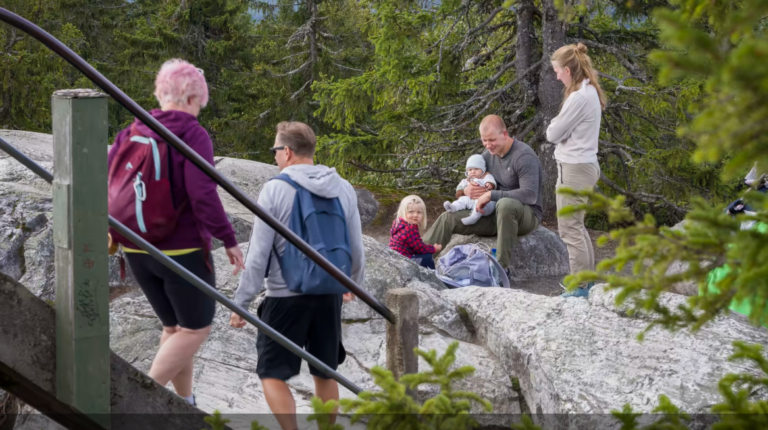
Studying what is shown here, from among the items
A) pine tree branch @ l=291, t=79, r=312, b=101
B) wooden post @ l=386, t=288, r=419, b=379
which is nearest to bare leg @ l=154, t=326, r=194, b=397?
wooden post @ l=386, t=288, r=419, b=379

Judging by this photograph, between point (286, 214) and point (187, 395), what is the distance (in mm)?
1104

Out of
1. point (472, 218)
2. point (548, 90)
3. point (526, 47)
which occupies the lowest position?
point (472, 218)

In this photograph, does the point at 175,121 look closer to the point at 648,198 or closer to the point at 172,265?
the point at 172,265

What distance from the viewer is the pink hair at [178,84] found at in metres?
3.23

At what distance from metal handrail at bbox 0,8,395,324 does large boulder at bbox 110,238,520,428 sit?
1544mm

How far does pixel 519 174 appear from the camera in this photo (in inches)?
261

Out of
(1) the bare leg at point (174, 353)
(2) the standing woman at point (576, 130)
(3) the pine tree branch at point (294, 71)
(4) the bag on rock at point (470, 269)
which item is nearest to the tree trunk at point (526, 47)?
(4) the bag on rock at point (470, 269)

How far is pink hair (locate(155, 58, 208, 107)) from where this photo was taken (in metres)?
3.23

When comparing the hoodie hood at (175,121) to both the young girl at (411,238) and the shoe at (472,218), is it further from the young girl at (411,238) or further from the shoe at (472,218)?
the shoe at (472,218)

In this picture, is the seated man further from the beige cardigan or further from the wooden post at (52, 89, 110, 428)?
the wooden post at (52, 89, 110, 428)

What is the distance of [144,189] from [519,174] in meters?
4.27

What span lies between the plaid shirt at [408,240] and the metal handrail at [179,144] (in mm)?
3148

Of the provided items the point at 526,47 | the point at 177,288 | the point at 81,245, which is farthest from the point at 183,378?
the point at 526,47

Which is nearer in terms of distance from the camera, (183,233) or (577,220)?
(183,233)
